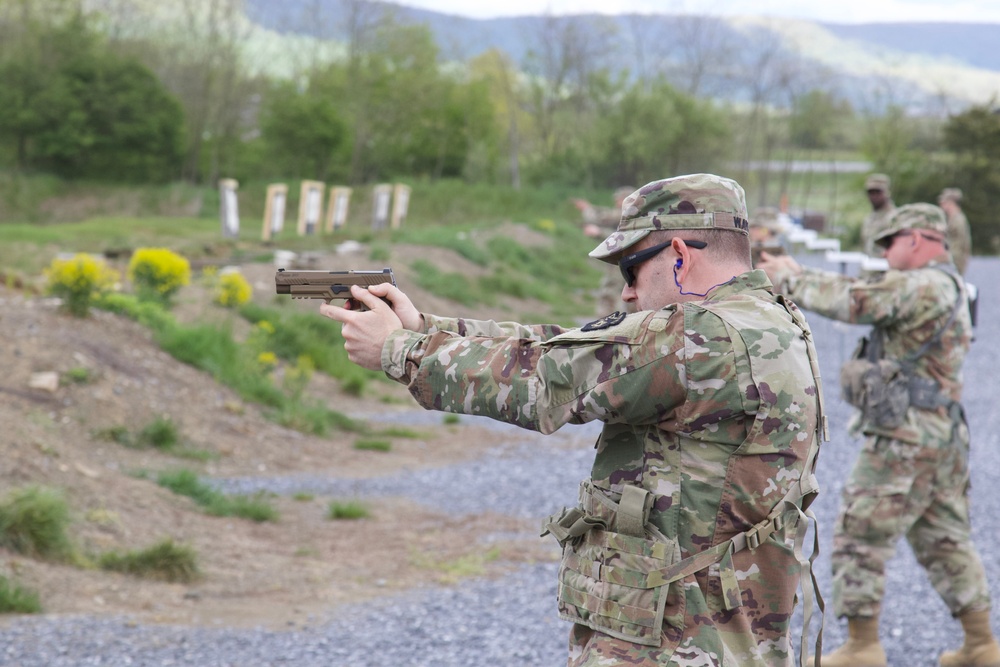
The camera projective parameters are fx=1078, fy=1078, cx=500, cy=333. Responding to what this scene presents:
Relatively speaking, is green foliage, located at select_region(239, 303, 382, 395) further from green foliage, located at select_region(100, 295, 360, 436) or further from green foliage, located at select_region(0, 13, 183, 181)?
green foliage, located at select_region(0, 13, 183, 181)

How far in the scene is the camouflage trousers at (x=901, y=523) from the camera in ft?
17.2

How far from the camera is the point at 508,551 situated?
719cm

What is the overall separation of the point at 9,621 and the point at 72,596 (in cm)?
46

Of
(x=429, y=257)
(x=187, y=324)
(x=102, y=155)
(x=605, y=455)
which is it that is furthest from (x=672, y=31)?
(x=605, y=455)

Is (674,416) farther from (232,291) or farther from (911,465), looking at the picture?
(232,291)

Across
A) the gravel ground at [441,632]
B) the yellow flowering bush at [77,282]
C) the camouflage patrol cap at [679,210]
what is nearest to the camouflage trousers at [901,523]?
the gravel ground at [441,632]

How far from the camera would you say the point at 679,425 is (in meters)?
2.63

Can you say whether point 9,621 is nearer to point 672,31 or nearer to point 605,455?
point 605,455

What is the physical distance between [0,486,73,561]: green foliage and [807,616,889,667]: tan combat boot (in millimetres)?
4180

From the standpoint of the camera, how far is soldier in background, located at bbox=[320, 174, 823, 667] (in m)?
2.58

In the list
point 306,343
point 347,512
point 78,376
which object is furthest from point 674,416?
point 306,343

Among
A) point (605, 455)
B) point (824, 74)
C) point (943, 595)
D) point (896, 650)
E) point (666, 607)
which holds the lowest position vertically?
point (896, 650)

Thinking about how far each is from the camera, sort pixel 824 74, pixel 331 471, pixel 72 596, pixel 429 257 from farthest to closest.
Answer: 1. pixel 824 74
2. pixel 429 257
3. pixel 331 471
4. pixel 72 596

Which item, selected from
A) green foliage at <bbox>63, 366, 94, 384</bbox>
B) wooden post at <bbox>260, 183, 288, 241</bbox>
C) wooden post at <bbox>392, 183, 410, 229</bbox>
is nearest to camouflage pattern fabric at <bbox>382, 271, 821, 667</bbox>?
green foliage at <bbox>63, 366, 94, 384</bbox>
